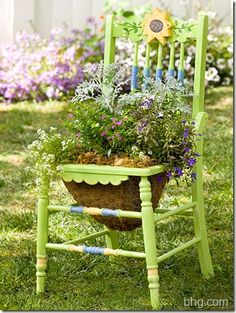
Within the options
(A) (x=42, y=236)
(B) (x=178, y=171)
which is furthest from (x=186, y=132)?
(A) (x=42, y=236)

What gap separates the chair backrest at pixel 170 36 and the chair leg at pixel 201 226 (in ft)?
0.91

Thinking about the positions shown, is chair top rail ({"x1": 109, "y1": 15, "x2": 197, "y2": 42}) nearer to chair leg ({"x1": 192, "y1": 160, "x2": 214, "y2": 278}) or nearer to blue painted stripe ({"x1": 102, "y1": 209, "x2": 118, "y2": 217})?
chair leg ({"x1": 192, "y1": 160, "x2": 214, "y2": 278})

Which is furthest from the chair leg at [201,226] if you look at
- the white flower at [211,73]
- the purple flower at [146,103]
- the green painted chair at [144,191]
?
the white flower at [211,73]

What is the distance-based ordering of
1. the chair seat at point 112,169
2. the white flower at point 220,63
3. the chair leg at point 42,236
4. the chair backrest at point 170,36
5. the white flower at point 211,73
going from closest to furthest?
the chair seat at point 112,169
the chair leg at point 42,236
the chair backrest at point 170,36
the white flower at point 211,73
the white flower at point 220,63

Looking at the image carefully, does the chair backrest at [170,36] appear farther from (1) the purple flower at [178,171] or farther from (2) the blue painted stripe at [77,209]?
(2) the blue painted stripe at [77,209]

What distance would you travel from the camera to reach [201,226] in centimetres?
333

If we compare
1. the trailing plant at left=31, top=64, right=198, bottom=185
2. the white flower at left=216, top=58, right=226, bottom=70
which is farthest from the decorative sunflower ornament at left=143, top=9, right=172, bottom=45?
the white flower at left=216, top=58, right=226, bottom=70

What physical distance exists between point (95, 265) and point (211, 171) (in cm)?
165

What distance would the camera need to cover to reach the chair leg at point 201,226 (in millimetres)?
3289

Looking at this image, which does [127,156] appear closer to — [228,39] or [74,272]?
[74,272]

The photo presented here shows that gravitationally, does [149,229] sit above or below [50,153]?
below

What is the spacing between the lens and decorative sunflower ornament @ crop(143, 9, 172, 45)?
336 cm

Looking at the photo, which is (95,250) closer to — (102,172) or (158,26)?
(102,172)

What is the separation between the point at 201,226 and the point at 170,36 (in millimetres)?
777
